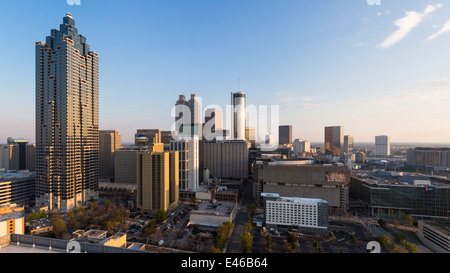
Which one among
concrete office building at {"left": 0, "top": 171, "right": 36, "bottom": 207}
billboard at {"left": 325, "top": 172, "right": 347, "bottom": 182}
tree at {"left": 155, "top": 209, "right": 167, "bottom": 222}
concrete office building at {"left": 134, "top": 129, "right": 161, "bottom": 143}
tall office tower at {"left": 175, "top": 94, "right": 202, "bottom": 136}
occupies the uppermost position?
tall office tower at {"left": 175, "top": 94, "right": 202, "bottom": 136}

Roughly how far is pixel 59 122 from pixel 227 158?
31.5 metres

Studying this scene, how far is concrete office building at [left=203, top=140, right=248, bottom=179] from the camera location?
153 ft

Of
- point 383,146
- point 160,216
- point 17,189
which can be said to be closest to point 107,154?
point 17,189

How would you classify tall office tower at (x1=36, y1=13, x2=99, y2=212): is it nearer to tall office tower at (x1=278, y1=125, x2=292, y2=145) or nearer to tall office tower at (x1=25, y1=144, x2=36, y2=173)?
tall office tower at (x1=25, y1=144, x2=36, y2=173)

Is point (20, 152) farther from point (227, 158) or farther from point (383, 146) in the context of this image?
point (383, 146)

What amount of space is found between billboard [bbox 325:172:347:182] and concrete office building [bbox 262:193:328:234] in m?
7.35

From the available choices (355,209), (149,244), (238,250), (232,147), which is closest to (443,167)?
(355,209)

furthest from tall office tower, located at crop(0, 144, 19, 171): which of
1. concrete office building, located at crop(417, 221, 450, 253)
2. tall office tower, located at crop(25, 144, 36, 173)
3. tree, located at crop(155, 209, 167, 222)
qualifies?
concrete office building, located at crop(417, 221, 450, 253)

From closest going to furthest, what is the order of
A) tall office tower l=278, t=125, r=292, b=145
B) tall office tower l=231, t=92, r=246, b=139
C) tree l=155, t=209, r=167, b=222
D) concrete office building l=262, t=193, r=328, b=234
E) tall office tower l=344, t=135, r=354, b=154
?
concrete office building l=262, t=193, r=328, b=234
tree l=155, t=209, r=167, b=222
tall office tower l=231, t=92, r=246, b=139
tall office tower l=344, t=135, r=354, b=154
tall office tower l=278, t=125, r=292, b=145

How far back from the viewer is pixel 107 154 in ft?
157

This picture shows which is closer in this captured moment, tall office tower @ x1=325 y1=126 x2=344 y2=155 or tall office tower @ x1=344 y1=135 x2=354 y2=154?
tall office tower @ x1=325 y1=126 x2=344 y2=155
